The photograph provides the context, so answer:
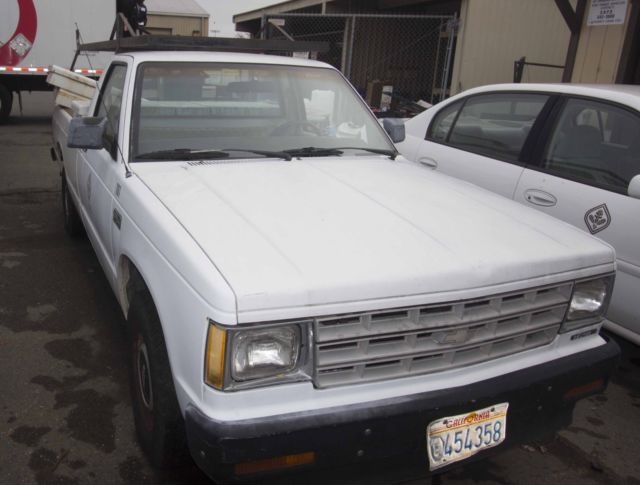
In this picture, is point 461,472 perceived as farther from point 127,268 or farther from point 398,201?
point 127,268

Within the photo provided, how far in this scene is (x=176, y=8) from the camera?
1393 inches

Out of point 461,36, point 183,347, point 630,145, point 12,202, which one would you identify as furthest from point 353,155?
point 461,36

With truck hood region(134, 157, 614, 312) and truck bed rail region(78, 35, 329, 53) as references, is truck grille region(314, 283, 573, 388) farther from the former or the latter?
truck bed rail region(78, 35, 329, 53)

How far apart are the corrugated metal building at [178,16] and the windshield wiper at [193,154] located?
32778 millimetres

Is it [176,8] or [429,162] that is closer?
[429,162]

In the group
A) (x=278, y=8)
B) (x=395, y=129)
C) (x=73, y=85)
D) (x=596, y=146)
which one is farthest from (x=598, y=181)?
(x=278, y=8)

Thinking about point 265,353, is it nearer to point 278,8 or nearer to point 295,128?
point 295,128

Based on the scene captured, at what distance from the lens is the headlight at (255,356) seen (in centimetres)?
183

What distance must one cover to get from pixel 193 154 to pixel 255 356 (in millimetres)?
1601

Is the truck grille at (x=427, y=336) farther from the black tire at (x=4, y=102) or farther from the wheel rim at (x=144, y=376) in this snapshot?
the black tire at (x=4, y=102)

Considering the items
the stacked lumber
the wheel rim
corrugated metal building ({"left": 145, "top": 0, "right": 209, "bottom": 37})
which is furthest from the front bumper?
corrugated metal building ({"left": 145, "top": 0, "right": 209, "bottom": 37})

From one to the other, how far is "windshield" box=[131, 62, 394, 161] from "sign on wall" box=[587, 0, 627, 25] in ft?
18.9

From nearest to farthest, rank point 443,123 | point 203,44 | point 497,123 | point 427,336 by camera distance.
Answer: point 427,336 → point 203,44 → point 497,123 → point 443,123

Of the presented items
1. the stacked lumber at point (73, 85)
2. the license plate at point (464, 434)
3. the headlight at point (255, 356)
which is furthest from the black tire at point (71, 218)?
the license plate at point (464, 434)
